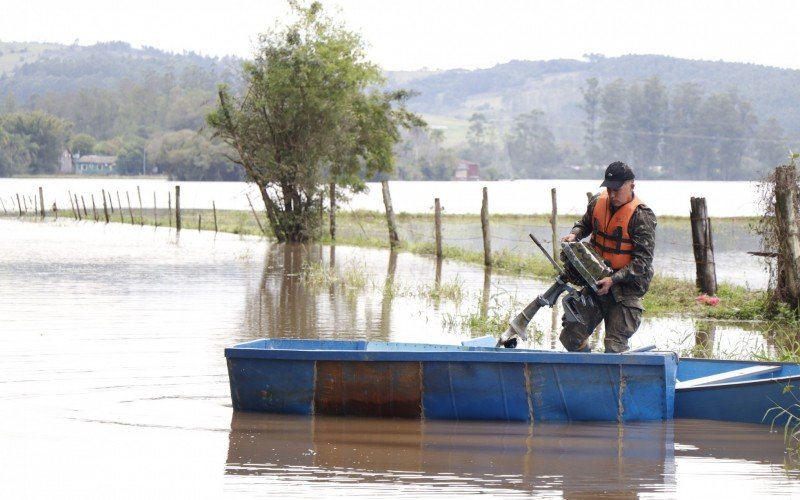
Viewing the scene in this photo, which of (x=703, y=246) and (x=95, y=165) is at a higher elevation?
(x=95, y=165)

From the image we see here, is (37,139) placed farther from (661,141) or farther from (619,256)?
(619,256)

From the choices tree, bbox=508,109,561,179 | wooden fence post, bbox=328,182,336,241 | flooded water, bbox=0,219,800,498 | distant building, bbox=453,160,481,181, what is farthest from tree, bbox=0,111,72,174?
flooded water, bbox=0,219,800,498

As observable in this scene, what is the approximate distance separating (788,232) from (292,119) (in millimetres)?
20803

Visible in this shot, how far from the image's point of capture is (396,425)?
34.0 ft

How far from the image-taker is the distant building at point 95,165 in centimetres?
15150

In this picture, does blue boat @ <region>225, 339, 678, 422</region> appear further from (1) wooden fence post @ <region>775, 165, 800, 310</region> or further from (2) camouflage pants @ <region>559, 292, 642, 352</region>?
(1) wooden fence post @ <region>775, 165, 800, 310</region>

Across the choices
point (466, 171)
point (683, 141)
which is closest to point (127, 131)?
point (466, 171)

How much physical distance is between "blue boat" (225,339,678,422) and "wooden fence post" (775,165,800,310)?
702 centimetres

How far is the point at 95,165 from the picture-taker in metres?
154

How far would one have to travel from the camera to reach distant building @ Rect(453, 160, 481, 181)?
536 ft

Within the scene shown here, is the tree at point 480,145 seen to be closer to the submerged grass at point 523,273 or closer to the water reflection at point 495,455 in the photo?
the submerged grass at point 523,273

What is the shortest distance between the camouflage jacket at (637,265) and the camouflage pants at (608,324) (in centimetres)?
10

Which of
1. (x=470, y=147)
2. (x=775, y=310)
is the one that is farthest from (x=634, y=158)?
(x=775, y=310)

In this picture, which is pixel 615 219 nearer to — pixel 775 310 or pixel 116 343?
pixel 116 343
